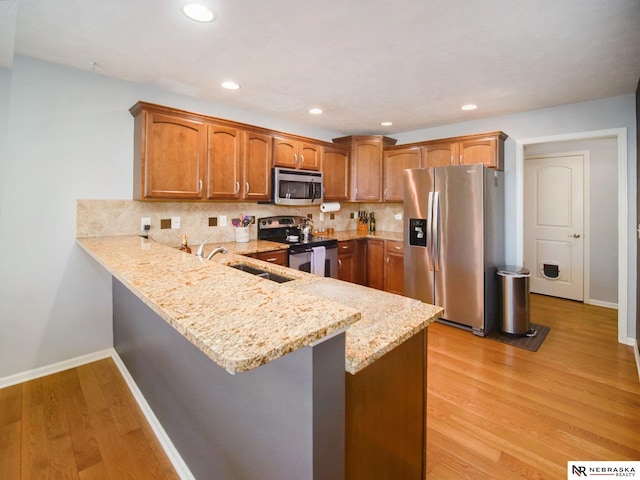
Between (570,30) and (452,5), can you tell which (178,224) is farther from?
(570,30)

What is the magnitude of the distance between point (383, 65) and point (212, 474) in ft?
8.88

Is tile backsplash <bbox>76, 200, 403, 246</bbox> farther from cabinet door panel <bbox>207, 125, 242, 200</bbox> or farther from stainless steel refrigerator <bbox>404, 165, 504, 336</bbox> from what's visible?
stainless steel refrigerator <bbox>404, 165, 504, 336</bbox>

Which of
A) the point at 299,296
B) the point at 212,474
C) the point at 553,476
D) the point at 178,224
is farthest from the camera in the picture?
the point at 178,224

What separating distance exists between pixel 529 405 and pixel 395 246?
2342 millimetres

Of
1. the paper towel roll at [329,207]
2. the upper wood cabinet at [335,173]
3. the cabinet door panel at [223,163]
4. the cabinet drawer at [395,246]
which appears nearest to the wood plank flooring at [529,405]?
the cabinet drawer at [395,246]

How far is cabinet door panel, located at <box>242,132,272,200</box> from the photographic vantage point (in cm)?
331

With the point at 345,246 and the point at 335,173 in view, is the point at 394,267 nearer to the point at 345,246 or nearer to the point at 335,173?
the point at 345,246

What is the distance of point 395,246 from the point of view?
4195 millimetres

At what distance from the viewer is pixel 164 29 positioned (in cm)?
193

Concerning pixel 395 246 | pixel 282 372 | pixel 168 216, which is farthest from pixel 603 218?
pixel 168 216

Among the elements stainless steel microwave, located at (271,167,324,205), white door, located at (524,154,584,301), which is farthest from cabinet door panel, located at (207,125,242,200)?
white door, located at (524,154,584,301)

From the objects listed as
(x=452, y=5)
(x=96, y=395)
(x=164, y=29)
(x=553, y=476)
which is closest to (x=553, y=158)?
(x=452, y=5)

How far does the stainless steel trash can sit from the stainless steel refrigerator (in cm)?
15

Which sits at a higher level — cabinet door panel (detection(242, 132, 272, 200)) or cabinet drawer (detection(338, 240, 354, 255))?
cabinet door panel (detection(242, 132, 272, 200))
